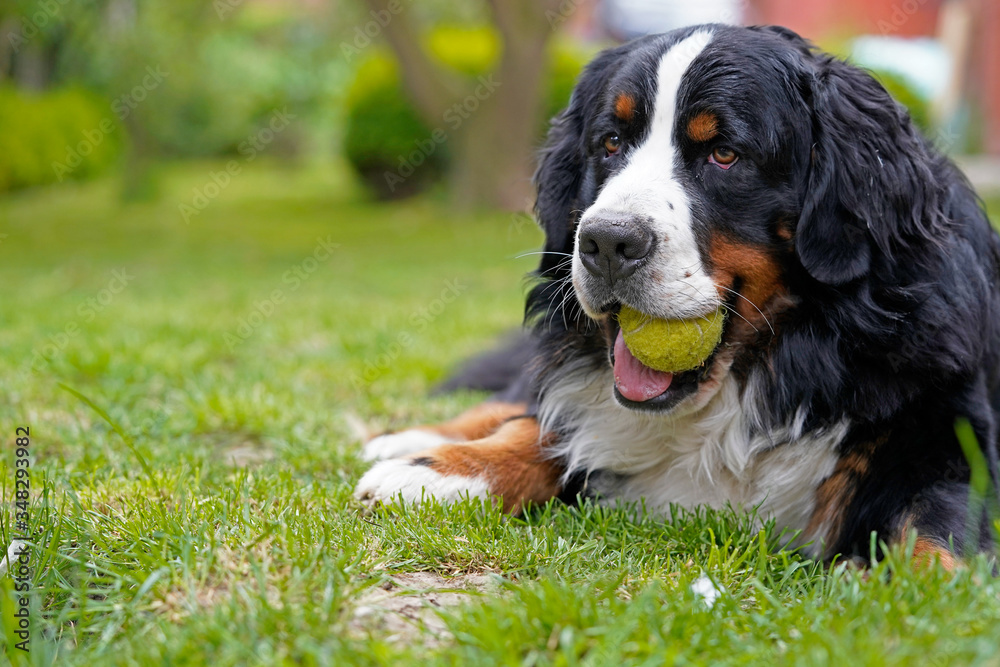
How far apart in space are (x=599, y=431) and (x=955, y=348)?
3.46 feet

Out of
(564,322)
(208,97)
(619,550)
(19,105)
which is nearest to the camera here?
(619,550)

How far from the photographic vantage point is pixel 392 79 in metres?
17.4

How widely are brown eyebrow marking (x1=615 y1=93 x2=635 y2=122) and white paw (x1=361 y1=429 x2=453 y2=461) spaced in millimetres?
1323

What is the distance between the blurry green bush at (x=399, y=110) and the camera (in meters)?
16.9

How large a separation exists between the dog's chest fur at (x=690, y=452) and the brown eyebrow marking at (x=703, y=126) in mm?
713

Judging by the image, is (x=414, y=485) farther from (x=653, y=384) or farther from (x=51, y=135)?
(x=51, y=135)

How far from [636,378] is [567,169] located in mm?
871

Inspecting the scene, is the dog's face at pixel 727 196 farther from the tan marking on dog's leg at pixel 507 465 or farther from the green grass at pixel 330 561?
the green grass at pixel 330 561

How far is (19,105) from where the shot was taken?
51.3 feet

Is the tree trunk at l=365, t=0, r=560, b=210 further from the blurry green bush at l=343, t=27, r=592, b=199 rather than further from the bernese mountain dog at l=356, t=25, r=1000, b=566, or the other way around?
the bernese mountain dog at l=356, t=25, r=1000, b=566

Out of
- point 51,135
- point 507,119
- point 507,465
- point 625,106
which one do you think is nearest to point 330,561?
point 507,465

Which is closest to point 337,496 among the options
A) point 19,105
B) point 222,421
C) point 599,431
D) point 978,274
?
point 599,431

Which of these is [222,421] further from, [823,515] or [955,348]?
[955,348]

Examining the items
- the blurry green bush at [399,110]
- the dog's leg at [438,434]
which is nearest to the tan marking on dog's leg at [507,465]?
the dog's leg at [438,434]
